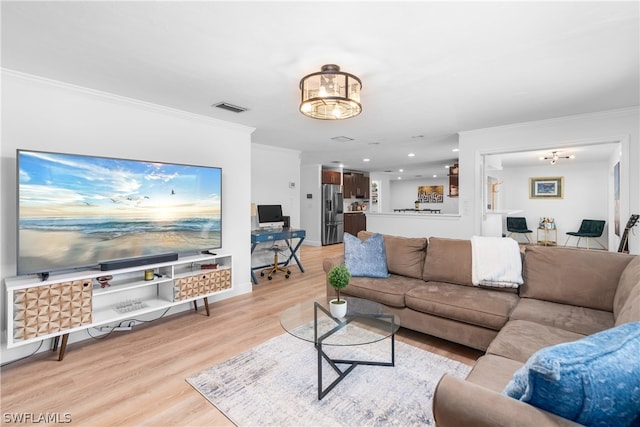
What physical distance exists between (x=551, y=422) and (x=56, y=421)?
2512 mm

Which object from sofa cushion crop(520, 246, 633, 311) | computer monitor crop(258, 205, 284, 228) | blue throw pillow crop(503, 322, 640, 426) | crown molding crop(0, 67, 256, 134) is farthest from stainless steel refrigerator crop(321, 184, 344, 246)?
blue throw pillow crop(503, 322, 640, 426)

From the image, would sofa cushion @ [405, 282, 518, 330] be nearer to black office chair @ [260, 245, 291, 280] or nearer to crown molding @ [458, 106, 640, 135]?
crown molding @ [458, 106, 640, 135]

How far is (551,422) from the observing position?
88 centimetres

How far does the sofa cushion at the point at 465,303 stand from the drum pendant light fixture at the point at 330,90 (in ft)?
5.70

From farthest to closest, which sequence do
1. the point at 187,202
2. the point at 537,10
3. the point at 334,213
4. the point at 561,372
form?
the point at 334,213 → the point at 187,202 → the point at 537,10 → the point at 561,372

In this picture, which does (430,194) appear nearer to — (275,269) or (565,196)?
(565,196)

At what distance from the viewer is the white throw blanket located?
2629mm

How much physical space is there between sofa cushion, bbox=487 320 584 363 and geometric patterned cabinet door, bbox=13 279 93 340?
301cm

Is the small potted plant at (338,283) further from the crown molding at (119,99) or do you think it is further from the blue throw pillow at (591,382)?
the crown molding at (119,99)

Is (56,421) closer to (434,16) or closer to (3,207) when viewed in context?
(3,207)

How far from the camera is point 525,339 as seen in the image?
1.82m

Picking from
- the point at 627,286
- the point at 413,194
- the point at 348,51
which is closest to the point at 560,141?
the point at 627,286

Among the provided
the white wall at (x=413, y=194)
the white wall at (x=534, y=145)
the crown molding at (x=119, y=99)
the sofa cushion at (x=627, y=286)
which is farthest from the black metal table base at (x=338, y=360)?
the white wall at (x=413, y=194)

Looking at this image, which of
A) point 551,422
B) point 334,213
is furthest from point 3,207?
point 334,213
